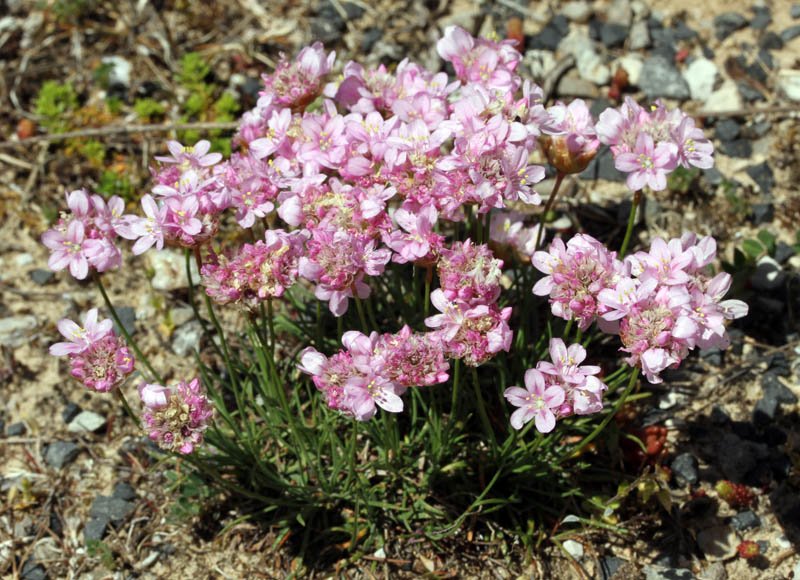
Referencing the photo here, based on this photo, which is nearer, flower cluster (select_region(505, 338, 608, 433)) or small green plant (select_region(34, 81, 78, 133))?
flower cluster (select_region(505, 338, 608, 433))

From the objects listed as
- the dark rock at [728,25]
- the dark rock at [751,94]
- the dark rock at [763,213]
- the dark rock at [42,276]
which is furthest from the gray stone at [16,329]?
the dark rock at [728,25]

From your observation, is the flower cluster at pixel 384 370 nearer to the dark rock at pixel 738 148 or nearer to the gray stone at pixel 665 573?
the gray stone at pixel 665 573

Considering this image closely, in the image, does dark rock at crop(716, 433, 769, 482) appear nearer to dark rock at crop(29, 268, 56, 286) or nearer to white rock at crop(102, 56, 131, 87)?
dark rock at crop(29, 268, 56, 286)

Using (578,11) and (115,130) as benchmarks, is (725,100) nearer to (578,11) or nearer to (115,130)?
(578,11)

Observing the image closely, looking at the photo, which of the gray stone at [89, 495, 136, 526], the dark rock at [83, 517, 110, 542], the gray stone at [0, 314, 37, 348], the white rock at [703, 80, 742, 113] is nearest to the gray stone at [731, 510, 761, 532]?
the white rock at [703, 80, 742, 113]

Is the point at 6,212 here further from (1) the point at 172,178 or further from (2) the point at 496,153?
(2) the point at 496,153

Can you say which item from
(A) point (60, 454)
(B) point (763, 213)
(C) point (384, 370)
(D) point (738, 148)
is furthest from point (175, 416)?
(D) point (738, 148)
